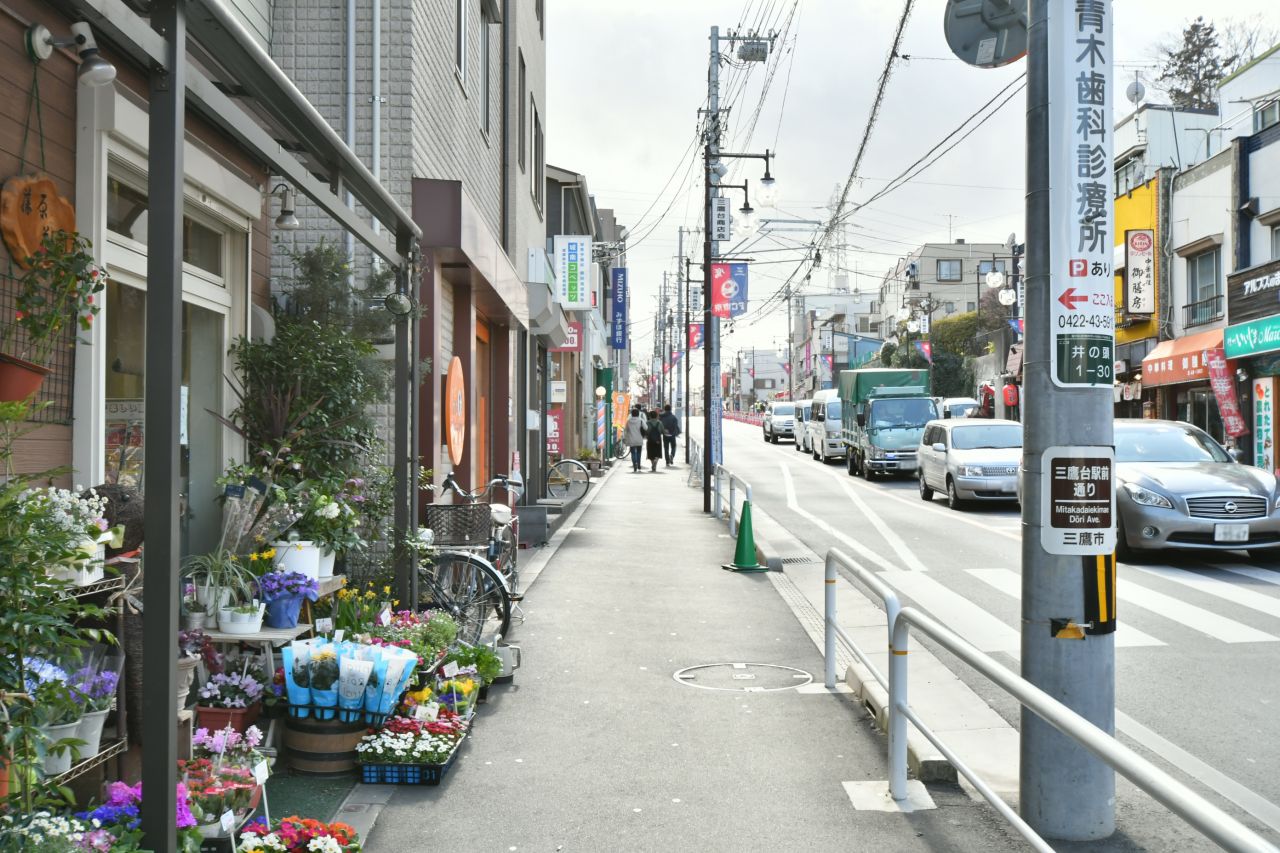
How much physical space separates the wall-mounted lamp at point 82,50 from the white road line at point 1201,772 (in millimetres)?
5586

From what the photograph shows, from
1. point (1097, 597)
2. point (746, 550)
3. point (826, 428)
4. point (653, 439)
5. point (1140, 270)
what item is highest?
point (1140, 270)

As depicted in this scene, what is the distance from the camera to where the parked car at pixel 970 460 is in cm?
1922

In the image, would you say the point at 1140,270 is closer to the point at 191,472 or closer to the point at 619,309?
the point at 619,309

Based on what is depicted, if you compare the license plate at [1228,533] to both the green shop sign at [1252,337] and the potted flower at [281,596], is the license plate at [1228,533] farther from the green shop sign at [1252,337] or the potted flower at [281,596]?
the green shop sign at [1252,337]

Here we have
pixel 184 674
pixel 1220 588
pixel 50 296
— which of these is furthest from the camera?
pixel 1220 588

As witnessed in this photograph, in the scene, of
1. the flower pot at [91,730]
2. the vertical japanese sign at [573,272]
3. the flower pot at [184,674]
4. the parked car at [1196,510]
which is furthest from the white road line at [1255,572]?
the vertical japanese sign at [573,272]

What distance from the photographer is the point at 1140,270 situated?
30.0 metres

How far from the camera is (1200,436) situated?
571 inches

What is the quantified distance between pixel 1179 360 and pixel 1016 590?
64.4 ft

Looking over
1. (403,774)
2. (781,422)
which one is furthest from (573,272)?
(781,422)

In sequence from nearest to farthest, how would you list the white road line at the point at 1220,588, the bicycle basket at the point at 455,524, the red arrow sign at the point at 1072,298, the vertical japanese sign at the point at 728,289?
1. the red arrow sign at the point at 1072,298
2. the bicycle basket at the point at 455,524
3. the white road line at the point at 1220,588
4. the vertical japanese sign at the point at 728,289

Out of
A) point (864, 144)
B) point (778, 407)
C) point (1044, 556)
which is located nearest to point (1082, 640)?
point (1044, 556)

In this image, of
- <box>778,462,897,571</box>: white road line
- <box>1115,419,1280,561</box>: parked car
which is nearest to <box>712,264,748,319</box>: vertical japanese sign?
<box>778,462,897,571</box>: white road line

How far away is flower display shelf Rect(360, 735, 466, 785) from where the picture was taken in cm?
518
